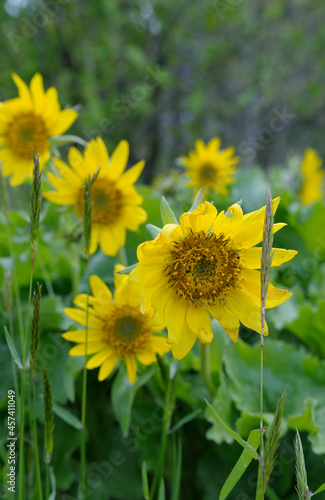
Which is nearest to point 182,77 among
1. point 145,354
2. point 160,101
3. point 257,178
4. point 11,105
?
point 160,101

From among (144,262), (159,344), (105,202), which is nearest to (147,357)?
(159,344)

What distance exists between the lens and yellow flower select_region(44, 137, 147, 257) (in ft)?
3.17

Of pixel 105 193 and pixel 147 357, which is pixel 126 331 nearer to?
pixel 147 357

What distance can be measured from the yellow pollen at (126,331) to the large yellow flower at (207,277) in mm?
175

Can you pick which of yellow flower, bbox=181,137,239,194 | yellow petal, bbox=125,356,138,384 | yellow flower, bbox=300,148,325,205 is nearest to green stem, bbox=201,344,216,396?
yellow petal, bbox=125,356,138,384

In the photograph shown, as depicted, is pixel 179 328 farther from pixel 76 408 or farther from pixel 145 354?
pixel 76 408

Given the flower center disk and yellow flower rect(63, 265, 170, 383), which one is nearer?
the flower center disk

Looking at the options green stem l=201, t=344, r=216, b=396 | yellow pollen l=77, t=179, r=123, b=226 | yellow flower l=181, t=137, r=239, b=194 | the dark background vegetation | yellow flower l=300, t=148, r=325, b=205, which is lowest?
green stem l=201, t=344, r=216, b=396

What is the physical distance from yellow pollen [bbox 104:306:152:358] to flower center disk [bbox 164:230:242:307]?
0.18m

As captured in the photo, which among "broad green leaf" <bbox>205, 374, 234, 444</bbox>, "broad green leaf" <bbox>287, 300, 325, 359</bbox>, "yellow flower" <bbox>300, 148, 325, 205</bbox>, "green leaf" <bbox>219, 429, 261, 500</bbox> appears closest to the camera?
"green leaf" <bbox>219, 429, 261, 500</bbox>

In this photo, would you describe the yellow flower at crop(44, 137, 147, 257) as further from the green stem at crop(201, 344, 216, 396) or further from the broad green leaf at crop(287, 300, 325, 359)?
the broad green leaf at crop(287, 300, 325, 359)

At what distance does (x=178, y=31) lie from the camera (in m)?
→ 4.24

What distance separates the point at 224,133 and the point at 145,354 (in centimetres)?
523

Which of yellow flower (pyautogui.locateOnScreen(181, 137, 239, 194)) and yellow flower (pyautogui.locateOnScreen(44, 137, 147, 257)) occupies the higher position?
yellow flower (pyautogui.locateOnScreen(181, 137, 239, 194))
